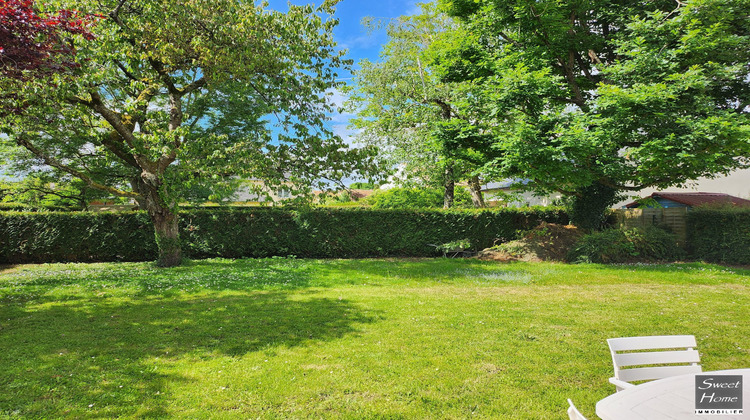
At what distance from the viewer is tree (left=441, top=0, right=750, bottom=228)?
11.8 m

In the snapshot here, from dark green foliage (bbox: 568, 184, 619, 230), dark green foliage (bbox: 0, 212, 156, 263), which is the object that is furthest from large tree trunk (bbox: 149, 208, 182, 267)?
dark green foliage (bbox: 568, 184, 619, 230)

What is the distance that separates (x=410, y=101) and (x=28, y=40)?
1640cm

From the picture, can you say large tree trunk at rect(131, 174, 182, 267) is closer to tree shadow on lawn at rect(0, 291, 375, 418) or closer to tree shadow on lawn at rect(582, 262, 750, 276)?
tree shadow on lawn at rect(0, 291, 375, 418)

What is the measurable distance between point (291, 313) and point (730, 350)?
664 centimetres

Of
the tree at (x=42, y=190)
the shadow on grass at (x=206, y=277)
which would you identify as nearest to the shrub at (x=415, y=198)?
the shadow on grass at (x=206, y=277)

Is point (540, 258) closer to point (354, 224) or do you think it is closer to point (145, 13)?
point (354, 224)

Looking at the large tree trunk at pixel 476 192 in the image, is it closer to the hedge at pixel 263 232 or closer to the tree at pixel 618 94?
the hedge at pixel 263 232

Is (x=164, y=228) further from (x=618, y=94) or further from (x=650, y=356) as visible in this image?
(x=618, y=94)

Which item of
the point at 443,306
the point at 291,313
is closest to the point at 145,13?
the point at 291,313

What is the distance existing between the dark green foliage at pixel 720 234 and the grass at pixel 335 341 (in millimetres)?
5462

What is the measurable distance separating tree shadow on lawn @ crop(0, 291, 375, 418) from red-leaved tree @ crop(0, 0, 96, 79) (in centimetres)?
426

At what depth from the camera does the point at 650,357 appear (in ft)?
9.47

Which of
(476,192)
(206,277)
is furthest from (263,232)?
(476,192)

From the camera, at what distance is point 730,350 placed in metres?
5.00
